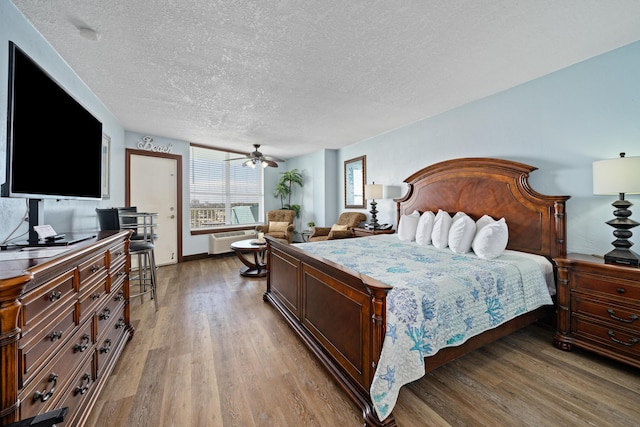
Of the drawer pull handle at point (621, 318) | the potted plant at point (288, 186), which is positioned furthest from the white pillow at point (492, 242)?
the potted plant at point (288, 186)

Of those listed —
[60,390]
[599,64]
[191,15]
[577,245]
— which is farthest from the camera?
[577,245]

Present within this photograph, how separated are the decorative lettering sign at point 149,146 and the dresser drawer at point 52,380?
4.11 metres

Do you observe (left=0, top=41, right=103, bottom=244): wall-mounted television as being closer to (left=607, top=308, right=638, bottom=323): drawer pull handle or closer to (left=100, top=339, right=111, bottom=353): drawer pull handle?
(left=100, top=339, right=111, bottom=353): drawer pull handle

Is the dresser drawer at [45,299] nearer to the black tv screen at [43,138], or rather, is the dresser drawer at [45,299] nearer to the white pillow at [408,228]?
the black tv screen at [43,138]

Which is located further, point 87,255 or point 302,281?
point 302,281

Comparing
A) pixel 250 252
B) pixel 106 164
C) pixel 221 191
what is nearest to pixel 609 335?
pixel 250 252

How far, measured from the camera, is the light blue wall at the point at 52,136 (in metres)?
1.43

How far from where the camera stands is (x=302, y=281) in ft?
7.34

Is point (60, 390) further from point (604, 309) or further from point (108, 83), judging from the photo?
point (604, 309)

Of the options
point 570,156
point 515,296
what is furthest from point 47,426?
point 570,156

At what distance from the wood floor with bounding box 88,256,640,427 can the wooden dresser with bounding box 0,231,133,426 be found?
28cm

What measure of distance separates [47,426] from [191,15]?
220cm

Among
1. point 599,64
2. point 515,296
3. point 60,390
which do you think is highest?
point 599,64

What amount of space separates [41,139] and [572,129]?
13.7 feet
